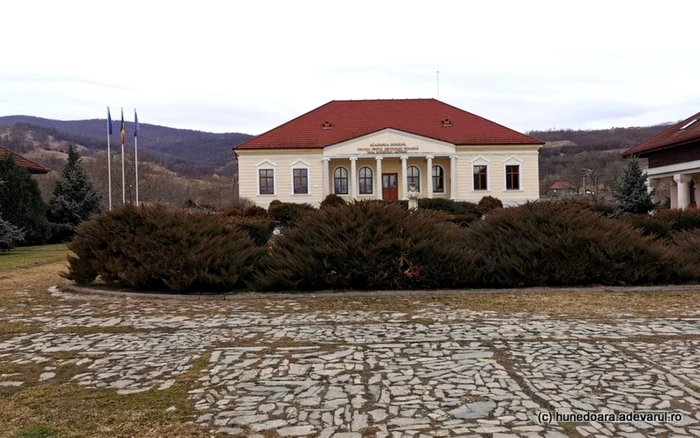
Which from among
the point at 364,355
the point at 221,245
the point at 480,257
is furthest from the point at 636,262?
the point at 221,245

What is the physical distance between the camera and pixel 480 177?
44031mm

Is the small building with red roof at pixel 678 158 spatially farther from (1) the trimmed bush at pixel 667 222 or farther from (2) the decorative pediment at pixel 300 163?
(2) the decorative pediment at pixel 300 163

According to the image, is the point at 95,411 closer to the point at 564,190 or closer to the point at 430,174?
the point at 430,174

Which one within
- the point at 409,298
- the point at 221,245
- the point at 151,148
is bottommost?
the point at 409,298

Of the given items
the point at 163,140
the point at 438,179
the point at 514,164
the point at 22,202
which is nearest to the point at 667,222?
the point at 22,202

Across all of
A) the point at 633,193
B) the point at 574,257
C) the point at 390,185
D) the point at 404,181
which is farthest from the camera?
the point at 390,185

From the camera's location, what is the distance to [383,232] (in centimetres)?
991

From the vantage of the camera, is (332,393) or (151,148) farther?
(151,148)

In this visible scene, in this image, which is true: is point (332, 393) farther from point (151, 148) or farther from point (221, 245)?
point (151, 148)

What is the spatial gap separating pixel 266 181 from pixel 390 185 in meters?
10.4

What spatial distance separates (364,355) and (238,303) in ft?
13.1

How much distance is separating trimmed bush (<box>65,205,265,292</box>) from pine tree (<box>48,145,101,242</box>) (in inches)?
767

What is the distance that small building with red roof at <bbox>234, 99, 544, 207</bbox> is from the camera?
139ft

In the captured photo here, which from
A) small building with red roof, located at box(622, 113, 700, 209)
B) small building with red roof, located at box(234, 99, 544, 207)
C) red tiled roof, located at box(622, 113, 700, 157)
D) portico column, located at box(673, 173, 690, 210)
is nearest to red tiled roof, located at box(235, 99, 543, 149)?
small building with red roof, located at box(234, 99, 544, 207)
